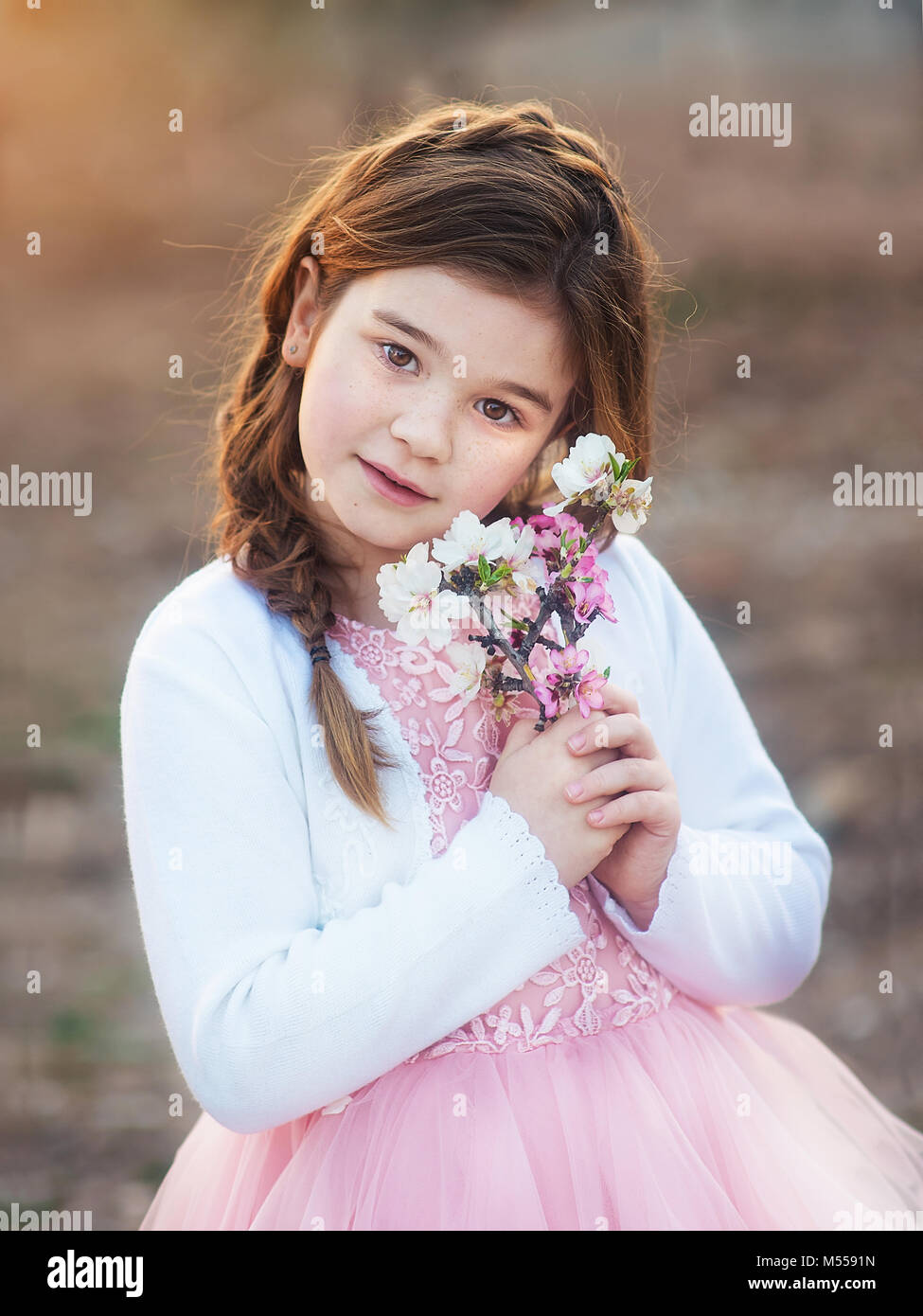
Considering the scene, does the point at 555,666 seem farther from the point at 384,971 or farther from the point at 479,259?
the point at 479,259

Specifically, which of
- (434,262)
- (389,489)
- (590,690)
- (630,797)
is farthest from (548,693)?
(434,262)

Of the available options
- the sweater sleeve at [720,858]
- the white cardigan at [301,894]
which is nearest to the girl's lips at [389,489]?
the white cardigan at [301,894]

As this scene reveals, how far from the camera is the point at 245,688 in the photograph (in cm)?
141

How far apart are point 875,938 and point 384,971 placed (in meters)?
2.28

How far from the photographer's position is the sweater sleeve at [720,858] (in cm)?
148

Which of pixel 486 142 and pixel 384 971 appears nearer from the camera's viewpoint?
pixel 384 971

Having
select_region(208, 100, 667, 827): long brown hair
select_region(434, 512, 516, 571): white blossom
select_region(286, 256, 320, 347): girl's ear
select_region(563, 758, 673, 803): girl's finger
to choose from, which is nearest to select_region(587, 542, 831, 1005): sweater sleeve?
select_region(563, 758, 673, 803): girl's finger

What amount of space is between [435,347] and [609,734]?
49 centimetres

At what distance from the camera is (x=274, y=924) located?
4.35 feet

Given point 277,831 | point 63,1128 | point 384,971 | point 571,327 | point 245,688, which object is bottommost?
point 63,1128

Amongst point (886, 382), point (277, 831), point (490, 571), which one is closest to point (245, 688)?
point (277, 831)

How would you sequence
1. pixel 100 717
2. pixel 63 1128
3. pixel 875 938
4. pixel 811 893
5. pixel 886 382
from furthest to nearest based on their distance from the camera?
Result: 1. pixel 886 382
2. pixel 100 717
3. pixel 875 938
4. pixel 63 1128
5. pixel 811 893

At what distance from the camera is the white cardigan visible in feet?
4.16

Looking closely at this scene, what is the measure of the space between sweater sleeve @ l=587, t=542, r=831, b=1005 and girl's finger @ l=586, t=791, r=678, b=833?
0.08 m
